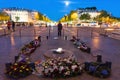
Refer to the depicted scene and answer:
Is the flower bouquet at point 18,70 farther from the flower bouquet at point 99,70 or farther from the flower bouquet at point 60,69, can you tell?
the flower bouquet at point 99,70

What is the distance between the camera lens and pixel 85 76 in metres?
11.8

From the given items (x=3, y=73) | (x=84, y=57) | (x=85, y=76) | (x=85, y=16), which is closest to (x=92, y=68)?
(x=85, y=76)

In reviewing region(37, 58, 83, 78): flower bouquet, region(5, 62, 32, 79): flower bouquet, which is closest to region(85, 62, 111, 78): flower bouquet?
region(37, 58, 83, 78): flower bouquet

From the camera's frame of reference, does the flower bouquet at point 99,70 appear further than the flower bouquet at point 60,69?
Yes

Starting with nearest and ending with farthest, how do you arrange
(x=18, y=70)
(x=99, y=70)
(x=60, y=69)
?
(x=60, y=69), (x=18, y=70), (x=99, y=70)

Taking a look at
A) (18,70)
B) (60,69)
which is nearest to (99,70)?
(60,69)

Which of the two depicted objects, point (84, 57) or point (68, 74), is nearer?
point (68, 74)

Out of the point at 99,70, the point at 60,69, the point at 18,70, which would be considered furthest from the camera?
the point at 99,70

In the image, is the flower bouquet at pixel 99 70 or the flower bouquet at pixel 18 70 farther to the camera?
the flower bouquet at pixel 99 70

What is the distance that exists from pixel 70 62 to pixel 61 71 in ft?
2.59

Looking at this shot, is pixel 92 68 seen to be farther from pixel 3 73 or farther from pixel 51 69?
pixel 3 73

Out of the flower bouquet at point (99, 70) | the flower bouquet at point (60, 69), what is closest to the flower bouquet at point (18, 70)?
the flower bouquet at point (60, 69)

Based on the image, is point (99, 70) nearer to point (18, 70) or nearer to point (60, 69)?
point (60, 69)

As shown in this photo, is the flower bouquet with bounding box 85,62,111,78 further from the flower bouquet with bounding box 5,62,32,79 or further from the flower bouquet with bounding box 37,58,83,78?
the flower bouquet with bounding box 5,62,32,79
